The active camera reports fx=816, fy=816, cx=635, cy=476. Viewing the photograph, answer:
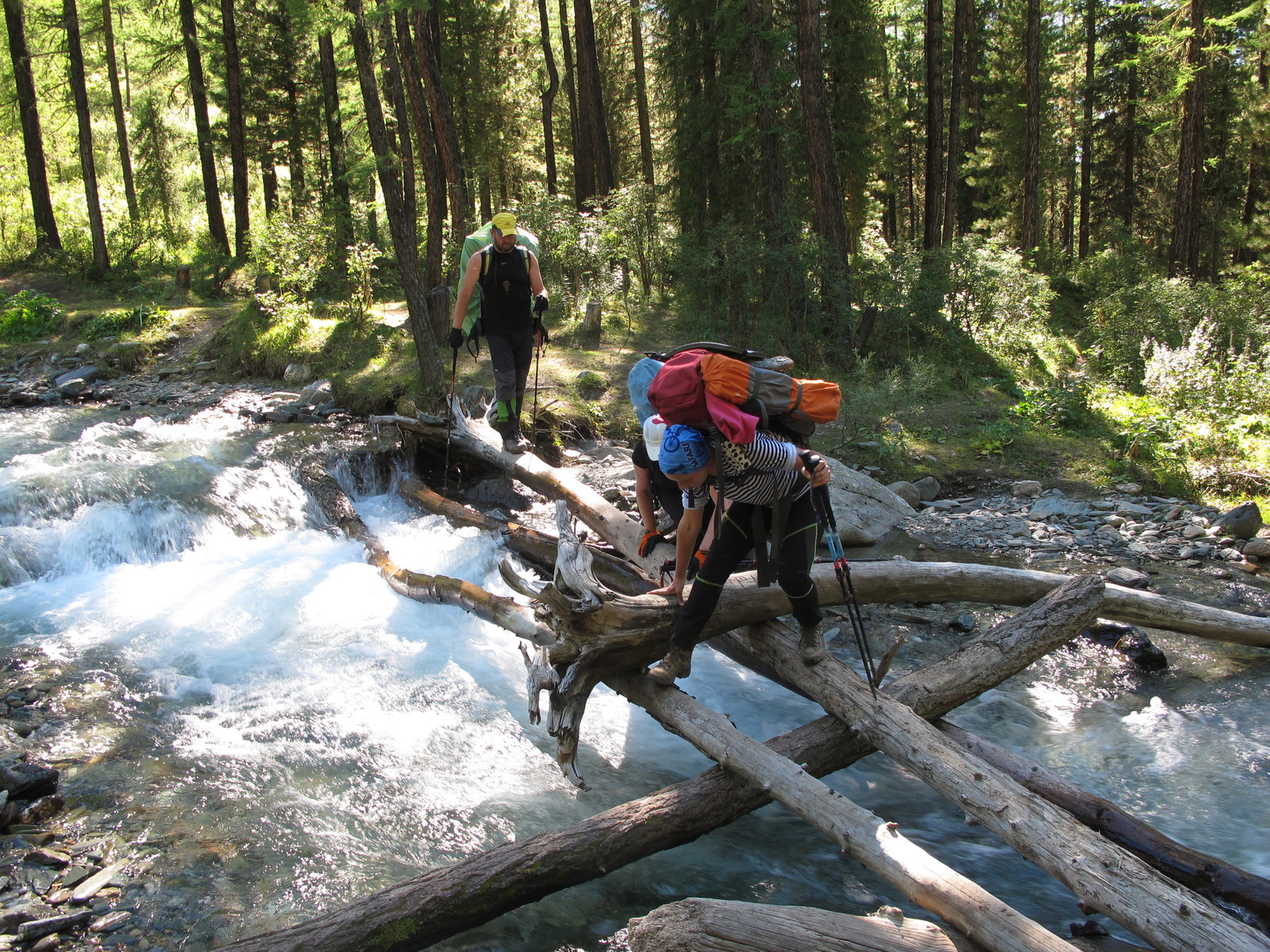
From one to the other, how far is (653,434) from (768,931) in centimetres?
296

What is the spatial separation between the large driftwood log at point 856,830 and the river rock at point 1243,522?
6.65 metres

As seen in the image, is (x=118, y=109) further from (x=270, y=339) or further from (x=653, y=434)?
(x=653, y=434)

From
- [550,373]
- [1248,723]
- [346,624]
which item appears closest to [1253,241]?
[550,373]

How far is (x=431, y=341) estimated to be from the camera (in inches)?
479

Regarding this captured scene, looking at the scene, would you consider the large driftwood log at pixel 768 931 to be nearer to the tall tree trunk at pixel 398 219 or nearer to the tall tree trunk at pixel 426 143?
the tall tree trunk at pixel 398 219

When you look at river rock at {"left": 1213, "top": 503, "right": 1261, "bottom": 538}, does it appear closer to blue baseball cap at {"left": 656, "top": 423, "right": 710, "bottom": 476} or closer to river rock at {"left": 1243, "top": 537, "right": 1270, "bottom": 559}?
river rock at {"left": 1243, "top": 537, "right": 1270, "bottom": 559}

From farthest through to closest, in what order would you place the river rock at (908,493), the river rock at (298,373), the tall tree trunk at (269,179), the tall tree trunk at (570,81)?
the tall tree trunk at (570,81)
the tall tree trunk at (269,179)
the river rock at (298,373)
the river rock at (908,493)

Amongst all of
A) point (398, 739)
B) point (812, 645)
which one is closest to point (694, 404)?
point (812, 645)

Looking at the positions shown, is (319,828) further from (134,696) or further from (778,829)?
(778,829)

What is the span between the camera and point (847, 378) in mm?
13969

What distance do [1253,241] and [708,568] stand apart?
27.9 meters

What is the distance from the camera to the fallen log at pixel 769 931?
3066 millimetres

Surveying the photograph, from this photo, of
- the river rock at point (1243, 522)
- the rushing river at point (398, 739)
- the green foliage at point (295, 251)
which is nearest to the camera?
the rushing river at point (398, 739)

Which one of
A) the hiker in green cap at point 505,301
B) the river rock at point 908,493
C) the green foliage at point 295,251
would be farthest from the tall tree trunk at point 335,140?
the river rock at point 908,493
